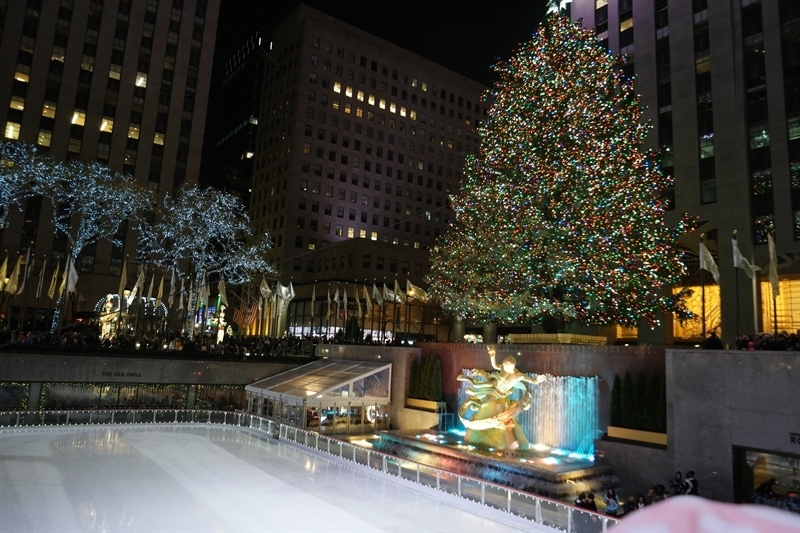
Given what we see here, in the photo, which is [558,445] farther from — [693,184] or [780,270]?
[693,184]

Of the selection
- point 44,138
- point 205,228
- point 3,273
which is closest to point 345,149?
point 205,228

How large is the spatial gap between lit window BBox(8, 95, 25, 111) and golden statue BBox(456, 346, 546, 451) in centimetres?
5783

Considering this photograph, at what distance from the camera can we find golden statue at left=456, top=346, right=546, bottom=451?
65.0ft

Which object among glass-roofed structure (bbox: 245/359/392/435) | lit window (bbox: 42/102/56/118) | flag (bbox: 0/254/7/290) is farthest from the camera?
lit window (bbox: 42/102/56/118)

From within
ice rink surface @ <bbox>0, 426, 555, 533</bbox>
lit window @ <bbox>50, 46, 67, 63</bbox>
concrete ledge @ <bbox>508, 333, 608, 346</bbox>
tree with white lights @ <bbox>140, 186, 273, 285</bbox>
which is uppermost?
lit window @ <bbox>50, 46, 67, 63</bbox>

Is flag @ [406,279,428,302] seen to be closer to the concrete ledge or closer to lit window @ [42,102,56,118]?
the concrete ledge

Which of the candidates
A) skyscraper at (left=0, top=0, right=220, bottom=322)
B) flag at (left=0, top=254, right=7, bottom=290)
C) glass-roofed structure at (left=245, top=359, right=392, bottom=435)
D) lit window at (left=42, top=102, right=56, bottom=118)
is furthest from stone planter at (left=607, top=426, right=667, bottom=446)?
lit window at (left=42, top=102, right=56, bottom=118)

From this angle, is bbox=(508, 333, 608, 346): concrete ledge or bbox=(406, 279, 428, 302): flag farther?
bbox=(406, 279, 428, 302): flag

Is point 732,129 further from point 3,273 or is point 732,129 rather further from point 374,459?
point 3,273

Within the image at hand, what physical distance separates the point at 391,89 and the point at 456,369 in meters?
72.3

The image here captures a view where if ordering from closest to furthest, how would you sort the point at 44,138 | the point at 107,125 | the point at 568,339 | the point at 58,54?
1. the point at 568,339
2. the point at 44,138
3. the point at 58,54
4. the point at 107,125

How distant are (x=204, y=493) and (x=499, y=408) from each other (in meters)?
10.1

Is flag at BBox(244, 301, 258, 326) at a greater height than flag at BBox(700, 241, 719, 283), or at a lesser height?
lesser

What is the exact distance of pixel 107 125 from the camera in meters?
60.5
